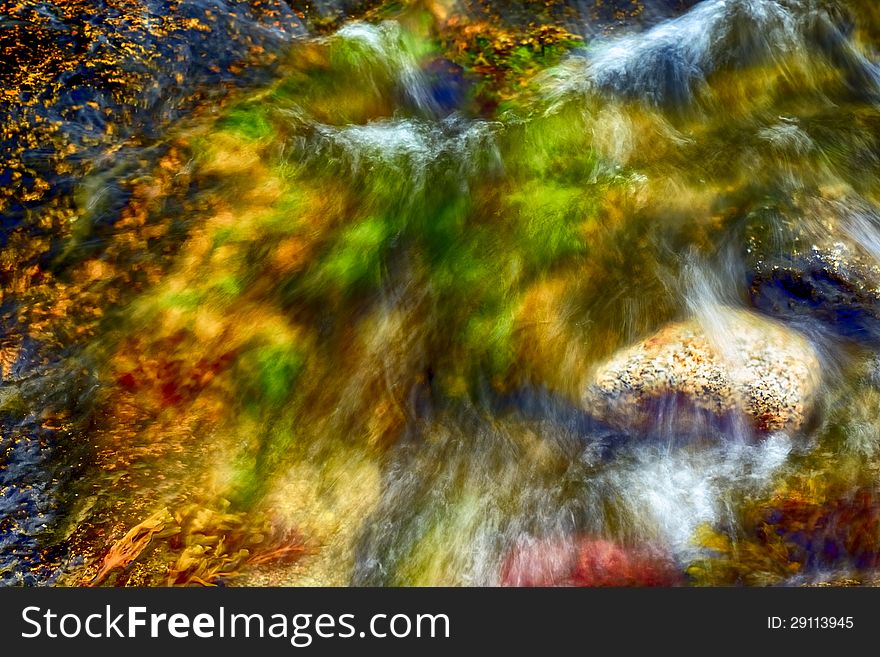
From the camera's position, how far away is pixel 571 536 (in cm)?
476

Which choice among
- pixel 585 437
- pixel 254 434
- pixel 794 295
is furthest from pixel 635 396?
pixel 254 434

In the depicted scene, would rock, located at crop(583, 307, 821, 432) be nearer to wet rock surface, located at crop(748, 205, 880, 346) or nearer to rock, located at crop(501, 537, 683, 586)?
wet rock surface, located at crop(748, 205, 880, 346)

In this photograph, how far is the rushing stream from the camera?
4676 millimetres

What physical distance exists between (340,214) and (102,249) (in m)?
2.12

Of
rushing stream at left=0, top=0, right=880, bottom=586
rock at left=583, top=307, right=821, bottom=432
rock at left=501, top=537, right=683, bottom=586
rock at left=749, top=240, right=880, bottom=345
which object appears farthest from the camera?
rock at left=749, top=240, right=880, bottom=345

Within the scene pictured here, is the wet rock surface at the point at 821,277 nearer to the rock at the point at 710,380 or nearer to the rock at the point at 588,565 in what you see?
the rock at the point at 710,380

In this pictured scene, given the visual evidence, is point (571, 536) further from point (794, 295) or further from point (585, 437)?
point (794, 295)

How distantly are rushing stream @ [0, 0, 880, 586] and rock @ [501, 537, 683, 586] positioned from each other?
0.06 feet

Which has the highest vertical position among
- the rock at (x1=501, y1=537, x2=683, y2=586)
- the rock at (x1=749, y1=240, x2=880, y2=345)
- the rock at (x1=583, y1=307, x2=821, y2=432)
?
the rock at (x1=749, y1=240, x2=880, y2=345)

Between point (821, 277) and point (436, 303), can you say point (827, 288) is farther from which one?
point (436, 303)

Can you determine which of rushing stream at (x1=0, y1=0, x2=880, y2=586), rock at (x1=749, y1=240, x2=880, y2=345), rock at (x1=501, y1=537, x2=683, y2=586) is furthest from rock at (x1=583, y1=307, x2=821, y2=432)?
rock at (x1=501, y1=537, x2=683, y2=586)

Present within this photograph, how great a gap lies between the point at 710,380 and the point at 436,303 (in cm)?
234

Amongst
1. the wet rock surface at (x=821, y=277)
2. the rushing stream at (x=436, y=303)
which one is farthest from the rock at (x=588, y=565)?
the wet rock surface at (x=821, y=277)

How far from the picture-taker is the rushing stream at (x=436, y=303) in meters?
4.68
